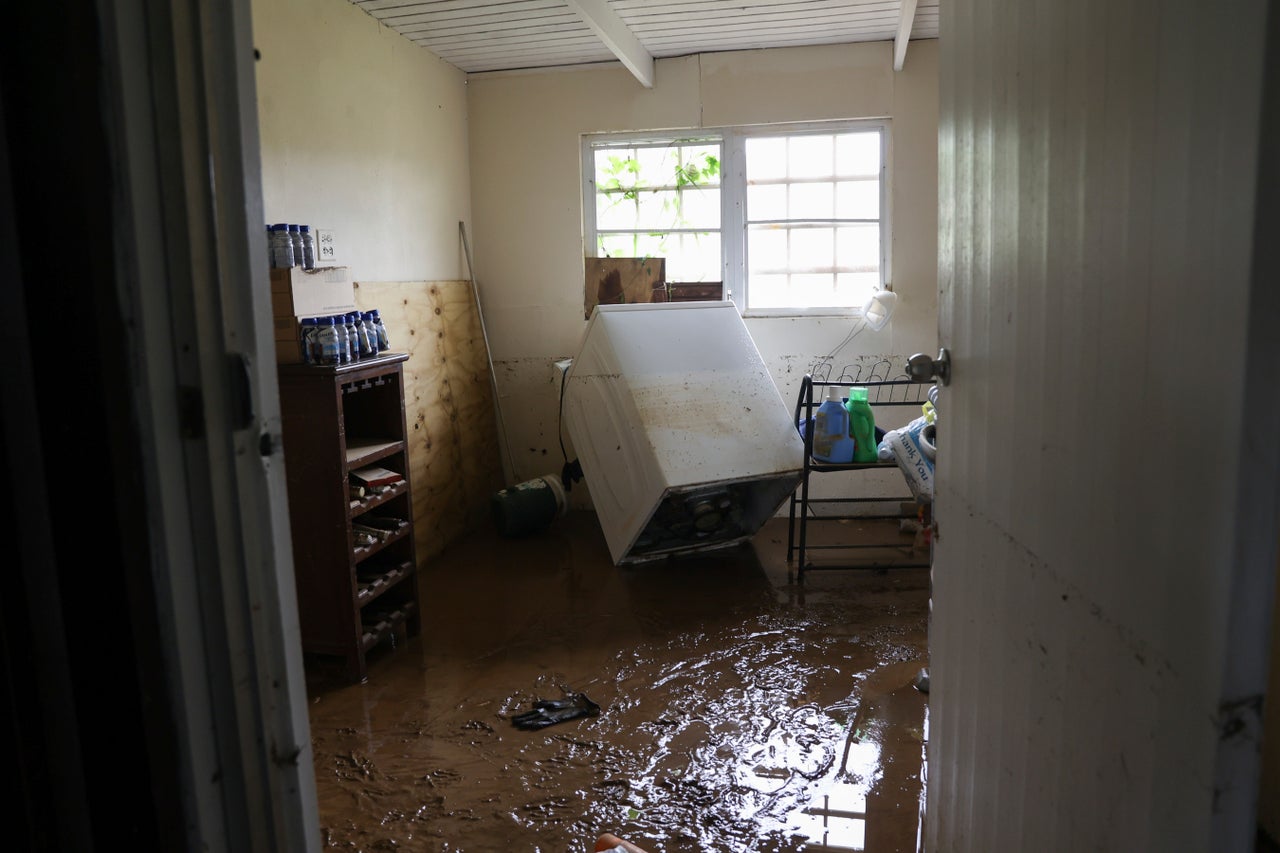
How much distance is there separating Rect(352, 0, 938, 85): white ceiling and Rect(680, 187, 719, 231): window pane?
655 millimetres

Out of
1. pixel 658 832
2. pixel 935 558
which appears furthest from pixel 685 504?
pixel 935 558

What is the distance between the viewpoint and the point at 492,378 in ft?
18.1

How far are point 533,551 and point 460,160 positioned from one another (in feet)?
7.44

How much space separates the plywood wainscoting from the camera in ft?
14.8

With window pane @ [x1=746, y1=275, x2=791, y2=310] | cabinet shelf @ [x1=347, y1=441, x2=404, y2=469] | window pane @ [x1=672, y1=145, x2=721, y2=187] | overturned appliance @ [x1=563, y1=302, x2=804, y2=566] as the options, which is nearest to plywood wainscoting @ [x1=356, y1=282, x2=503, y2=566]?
overturned appliance @ [x1=563, y1=302, x2=804, y2=566]

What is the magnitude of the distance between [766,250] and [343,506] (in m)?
3.04

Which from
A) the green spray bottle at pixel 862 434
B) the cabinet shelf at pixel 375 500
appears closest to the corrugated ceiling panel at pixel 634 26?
the green spray bottle at pixel 862 434

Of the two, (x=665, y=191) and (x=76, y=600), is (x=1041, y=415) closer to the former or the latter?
(x=76, y=600)

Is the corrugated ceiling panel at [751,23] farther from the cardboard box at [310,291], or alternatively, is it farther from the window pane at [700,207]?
the cardboard box at [310,291]

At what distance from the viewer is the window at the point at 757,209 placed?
17.0 feet

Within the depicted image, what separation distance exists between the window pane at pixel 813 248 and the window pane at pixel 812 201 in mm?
82

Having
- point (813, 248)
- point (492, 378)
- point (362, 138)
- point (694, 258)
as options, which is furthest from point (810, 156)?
point (362, 138)

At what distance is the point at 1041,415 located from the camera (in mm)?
1202

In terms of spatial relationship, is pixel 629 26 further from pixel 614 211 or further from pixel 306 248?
pixel 306 248
